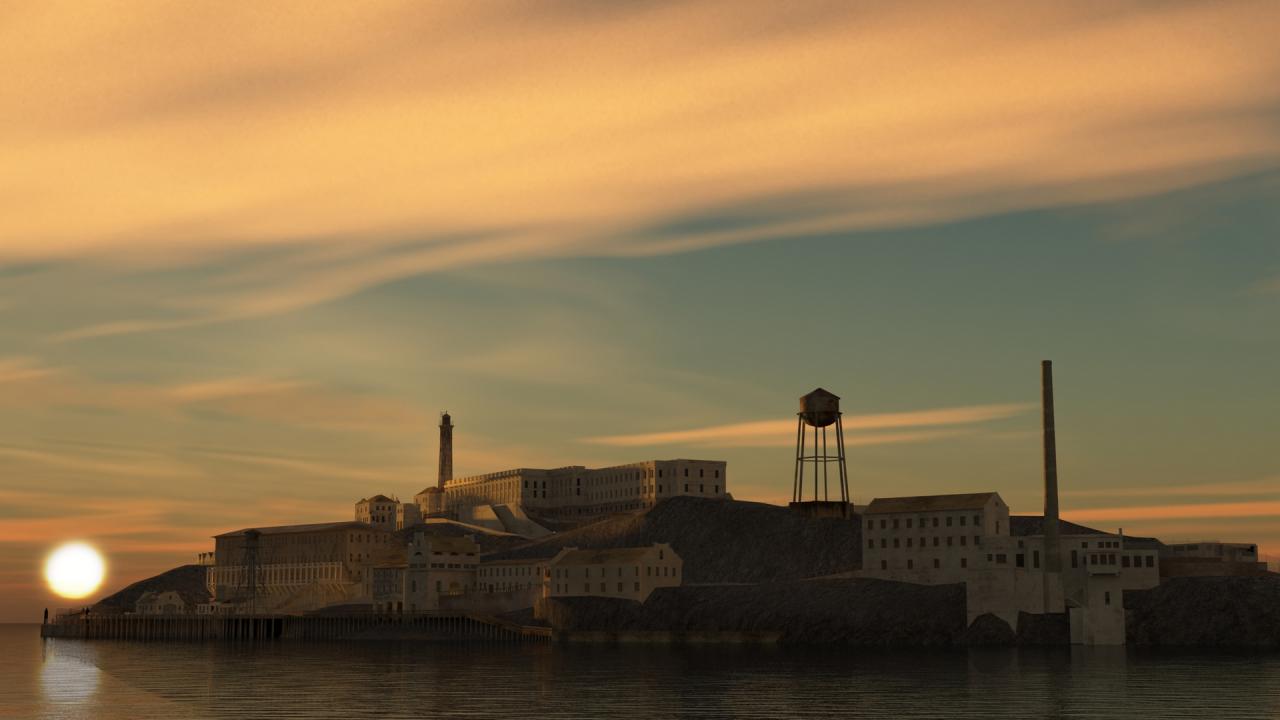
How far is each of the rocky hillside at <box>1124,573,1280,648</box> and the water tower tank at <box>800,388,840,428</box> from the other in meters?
48.7

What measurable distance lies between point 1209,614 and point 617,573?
2531 inches

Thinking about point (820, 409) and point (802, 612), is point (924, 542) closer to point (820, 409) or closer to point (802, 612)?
point (802, 612)

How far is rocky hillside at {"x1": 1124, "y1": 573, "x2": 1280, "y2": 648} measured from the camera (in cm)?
14025

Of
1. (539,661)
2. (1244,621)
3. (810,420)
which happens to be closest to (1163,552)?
(1244,621)

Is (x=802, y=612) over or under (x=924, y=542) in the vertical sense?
under

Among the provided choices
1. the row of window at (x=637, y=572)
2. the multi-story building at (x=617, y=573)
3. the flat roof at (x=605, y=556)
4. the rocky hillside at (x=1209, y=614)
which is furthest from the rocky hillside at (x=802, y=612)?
the rocky hillside at (x=1209, y=614)

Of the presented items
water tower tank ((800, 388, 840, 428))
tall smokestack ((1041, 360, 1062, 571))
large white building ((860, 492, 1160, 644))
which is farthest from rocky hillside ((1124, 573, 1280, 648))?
water tower tank ((800, 388, 840, 428))

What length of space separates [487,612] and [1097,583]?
3195 inches

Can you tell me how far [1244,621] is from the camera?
14088 centimetres

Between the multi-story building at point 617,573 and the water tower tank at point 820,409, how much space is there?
23993mm

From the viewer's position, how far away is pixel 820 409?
185m

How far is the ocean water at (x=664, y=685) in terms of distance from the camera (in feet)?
284

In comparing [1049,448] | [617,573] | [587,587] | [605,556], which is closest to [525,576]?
[587,587]

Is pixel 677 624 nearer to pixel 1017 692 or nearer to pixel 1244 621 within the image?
pixel 1244 621
